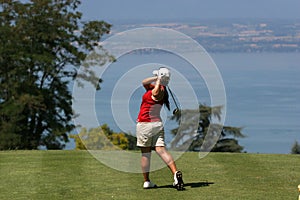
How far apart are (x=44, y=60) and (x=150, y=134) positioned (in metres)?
34.9

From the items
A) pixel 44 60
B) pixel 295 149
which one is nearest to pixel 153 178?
pixel 44 60

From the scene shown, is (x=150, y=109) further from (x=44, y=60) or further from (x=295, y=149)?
(x=295, y=149)

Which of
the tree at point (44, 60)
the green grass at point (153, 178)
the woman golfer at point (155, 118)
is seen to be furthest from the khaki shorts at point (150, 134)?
the tree at point (44, 60)

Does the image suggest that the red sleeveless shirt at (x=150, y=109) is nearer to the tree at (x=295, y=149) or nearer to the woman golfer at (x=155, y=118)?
the woman golfer at (x=155, y=118)

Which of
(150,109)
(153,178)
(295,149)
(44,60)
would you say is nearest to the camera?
(150,109)

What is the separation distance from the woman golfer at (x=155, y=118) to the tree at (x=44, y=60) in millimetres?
33819

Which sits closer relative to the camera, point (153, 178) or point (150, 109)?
point (150, 109)

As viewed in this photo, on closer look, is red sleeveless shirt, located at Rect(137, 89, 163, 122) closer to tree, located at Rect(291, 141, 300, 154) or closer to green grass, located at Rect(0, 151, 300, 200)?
green grass, located at Rect(0, 151, 300, 200)

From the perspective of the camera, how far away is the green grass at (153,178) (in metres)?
11.1

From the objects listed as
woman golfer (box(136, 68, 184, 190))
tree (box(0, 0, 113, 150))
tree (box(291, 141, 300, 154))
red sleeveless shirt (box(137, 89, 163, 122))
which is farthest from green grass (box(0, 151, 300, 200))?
tree (box(291, 141, 300, 154))

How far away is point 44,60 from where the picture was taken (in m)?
45.5

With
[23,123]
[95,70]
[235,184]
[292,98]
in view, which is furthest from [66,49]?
[292,98]

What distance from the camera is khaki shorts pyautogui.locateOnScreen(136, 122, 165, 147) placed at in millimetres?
11281

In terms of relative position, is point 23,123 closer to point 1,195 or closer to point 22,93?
point 22,93
